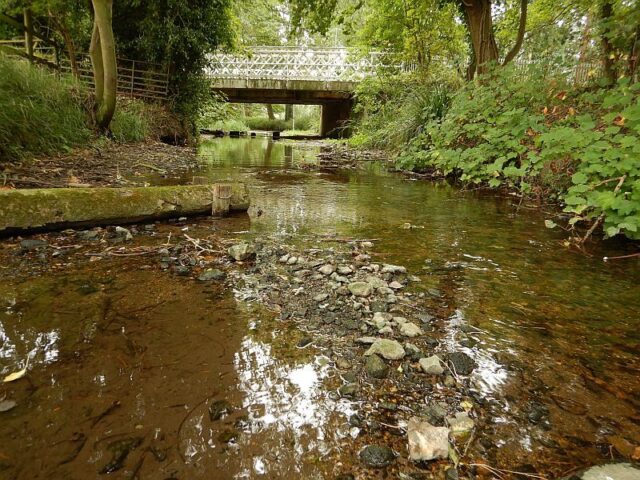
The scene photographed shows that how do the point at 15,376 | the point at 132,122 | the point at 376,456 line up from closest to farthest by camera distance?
the point at 376,456, the point at 15,376, the point at 132,122

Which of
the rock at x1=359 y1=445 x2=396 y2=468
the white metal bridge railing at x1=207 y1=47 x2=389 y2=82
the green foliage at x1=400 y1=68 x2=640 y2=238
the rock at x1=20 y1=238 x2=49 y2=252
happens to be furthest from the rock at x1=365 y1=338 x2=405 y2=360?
the white metal bridge railing at x1=207 y1=47 x2=389 y2=82

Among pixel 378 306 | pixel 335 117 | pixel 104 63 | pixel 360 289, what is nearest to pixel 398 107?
pixel 104 63

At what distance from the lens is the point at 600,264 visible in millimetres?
2539

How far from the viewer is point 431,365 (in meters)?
1.41

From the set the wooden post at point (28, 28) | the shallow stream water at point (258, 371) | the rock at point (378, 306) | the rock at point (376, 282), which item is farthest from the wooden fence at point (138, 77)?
the rock at point (378, 306)

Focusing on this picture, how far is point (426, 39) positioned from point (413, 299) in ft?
36.1

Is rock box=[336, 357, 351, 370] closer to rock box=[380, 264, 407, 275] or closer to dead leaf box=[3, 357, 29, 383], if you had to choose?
rock box=[380, 264, 407, 275]

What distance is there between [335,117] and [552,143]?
1984 centimetres

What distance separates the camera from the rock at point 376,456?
1024 millimetres

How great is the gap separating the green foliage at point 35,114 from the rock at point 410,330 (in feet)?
17.1

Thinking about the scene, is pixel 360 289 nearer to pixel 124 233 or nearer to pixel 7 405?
pixel 7 405

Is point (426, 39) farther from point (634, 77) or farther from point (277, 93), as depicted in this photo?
point (277, 93)

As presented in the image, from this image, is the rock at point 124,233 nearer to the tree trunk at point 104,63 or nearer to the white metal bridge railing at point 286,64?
the tree trunk at point 104,63

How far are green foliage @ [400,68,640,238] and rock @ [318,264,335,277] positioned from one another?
1.89m
